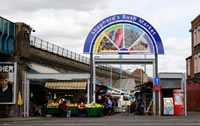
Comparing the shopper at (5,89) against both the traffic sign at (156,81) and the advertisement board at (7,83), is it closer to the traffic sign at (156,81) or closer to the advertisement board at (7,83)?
the advertisement board at (7,83)

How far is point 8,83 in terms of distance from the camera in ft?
102

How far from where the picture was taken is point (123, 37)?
34875 mm

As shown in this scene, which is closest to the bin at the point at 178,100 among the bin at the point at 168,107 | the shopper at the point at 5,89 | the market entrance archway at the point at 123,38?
the bin at the point at 168,107

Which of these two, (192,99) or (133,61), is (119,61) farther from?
(192,99)

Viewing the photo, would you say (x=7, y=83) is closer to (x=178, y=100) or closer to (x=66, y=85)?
(x=66, y=85)

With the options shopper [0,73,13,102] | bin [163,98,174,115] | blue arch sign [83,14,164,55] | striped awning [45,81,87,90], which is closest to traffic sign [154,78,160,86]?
bin [163,98,174,115]

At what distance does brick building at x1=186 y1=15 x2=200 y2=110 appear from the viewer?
161 feet

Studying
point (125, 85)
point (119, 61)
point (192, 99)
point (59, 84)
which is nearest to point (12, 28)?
point (59, 84)

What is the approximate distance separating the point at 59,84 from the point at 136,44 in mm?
8235

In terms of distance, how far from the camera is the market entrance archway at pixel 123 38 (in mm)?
34500

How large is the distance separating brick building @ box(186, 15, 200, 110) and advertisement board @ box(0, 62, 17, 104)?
2581 centimetres

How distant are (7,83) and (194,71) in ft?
96.8

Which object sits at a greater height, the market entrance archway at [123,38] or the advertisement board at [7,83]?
the market entrance archway at [123,38]

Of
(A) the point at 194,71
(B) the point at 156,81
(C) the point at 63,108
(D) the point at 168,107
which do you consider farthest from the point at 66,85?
(A) the point at 194,71
